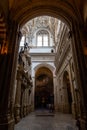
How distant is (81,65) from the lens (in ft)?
17.6

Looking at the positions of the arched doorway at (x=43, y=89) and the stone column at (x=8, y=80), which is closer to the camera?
the stone column at (x=8, y=80)


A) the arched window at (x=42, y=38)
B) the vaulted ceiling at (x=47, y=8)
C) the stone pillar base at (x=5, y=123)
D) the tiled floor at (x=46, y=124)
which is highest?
the arched window at (x=42, y=38)

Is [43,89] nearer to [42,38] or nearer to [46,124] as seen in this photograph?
[42,38]

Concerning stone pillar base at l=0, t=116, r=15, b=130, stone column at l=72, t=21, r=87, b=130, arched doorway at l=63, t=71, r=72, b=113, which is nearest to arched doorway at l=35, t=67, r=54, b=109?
arched doorway at l=63, t=71, r=72, b=113

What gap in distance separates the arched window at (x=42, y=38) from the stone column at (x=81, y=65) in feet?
58.2

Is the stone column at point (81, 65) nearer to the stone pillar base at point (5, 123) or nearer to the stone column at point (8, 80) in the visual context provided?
the stone pillar base at point (5, 123)

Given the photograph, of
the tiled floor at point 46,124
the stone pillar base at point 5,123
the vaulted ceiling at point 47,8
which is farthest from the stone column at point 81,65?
the stone pillar base at point 5,123

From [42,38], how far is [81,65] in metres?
19.9

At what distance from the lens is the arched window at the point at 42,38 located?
78.9 feet

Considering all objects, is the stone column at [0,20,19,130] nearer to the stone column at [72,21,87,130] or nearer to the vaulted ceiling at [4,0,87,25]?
the vaulted ceiling at [4,0,87,25]

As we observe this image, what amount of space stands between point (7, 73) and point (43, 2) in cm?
474

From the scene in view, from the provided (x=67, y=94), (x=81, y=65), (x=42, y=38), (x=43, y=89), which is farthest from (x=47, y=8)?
(x=43, y=89)

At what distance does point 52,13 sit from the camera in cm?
748

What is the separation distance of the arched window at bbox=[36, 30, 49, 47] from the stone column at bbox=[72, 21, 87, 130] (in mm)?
17733
